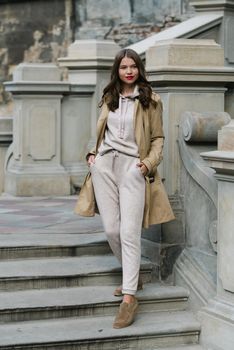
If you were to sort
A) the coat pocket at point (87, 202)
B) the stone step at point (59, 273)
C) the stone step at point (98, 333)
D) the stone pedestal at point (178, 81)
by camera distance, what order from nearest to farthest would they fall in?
the stone step at point (98, 333)
the coat pocket at point (87, 202)
the stone step at point (59, 273)
the stone pedestal at point (178, 81)

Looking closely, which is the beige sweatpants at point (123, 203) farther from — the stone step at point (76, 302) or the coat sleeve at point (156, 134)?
the stone step at point (76, 302)

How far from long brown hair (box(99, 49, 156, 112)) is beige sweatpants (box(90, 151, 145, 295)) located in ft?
1.28

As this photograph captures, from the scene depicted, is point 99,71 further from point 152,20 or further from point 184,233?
point 152,20

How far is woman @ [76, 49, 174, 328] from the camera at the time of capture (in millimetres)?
6672

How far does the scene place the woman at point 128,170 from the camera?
6672 millimetres

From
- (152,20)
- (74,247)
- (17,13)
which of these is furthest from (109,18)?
(74,247)

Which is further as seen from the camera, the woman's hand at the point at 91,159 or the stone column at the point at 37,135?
the stone column at the point at 37,135

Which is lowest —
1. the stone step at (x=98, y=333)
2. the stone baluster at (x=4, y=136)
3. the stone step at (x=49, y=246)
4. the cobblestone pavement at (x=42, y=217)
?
the stone step at (x=98, y=333)

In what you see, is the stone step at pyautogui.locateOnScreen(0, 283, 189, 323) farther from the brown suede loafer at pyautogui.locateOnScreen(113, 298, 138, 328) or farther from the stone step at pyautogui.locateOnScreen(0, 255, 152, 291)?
the brown suede loafer at pyautogui.locateOnScreen(113, 298, 138, 328)

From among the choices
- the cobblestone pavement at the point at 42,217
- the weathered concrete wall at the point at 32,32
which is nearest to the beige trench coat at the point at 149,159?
the cobblestone pavement at the point at 42,217

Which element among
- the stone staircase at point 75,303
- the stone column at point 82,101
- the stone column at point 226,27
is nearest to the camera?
the stone staircase at point 75,303

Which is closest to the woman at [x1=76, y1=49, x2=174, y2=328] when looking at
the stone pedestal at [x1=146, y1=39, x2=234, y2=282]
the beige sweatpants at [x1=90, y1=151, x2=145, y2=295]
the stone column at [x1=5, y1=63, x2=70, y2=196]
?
the beige sweatpants at [x1=90, y1=151, x2=145, y2=295]

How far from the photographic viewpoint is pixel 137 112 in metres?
6.75

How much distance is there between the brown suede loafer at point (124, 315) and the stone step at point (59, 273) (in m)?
0.58
